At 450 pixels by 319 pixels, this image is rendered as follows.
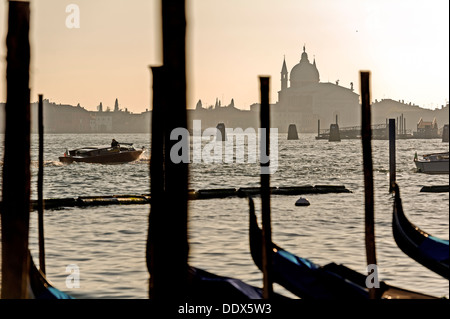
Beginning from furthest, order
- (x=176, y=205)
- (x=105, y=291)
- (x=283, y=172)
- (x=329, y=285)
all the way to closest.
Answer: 1. (x=283, y=172)
2. (x=105, y=291)
3. (x=329, y=285)
4. (x=176, y=205)

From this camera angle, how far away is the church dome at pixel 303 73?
7116 inches

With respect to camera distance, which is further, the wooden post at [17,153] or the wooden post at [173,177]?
the wooden post at [17,153]

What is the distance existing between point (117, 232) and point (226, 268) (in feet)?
13.7

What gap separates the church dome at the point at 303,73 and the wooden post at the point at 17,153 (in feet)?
574

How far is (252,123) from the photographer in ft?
605

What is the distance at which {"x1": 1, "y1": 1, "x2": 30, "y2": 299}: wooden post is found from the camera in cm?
579

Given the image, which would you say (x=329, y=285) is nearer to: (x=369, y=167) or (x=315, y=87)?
(x=369, y=167)

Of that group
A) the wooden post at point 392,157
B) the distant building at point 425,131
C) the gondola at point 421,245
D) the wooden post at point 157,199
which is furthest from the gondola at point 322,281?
the distant building at point 425,131

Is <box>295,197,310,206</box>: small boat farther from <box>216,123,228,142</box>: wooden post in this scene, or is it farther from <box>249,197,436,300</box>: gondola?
<box>216,123,228,142</box>: wooden post

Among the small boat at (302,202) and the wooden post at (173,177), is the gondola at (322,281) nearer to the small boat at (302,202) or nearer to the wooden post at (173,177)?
the wooden post at (173,177)

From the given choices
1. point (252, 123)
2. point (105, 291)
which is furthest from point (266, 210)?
point (252, 123)

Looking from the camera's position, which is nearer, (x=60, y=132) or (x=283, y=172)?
(x=283, y=172)
